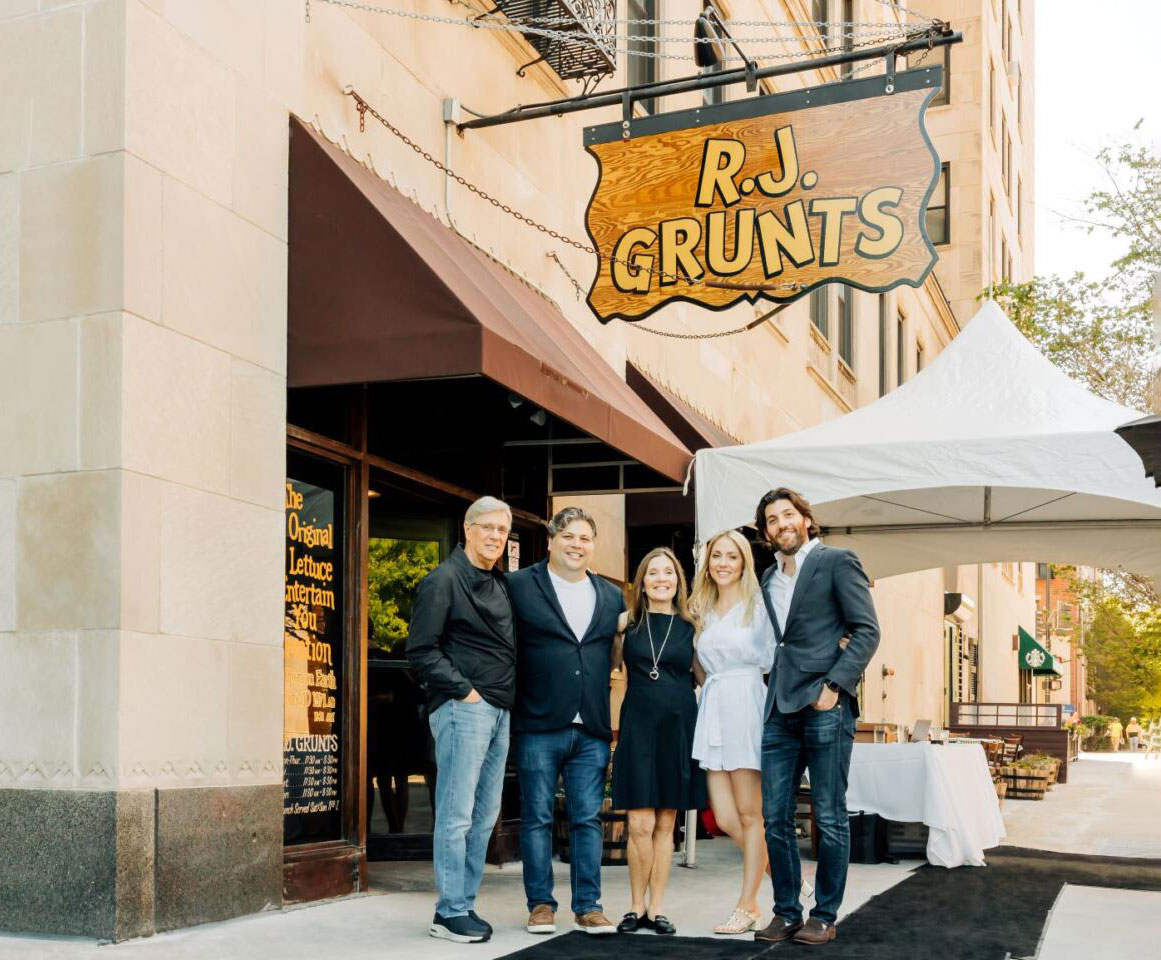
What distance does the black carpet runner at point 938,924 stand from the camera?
6.22 metres

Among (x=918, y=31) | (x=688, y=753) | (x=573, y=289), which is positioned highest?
(x=918, y=31)

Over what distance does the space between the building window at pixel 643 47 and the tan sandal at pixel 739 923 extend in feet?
27.6

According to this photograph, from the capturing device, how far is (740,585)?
6.93m

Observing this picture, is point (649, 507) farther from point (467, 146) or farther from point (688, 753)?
point (688, 753)

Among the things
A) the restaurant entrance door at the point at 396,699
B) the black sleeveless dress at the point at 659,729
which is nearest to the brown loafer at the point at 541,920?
the black sleeveless dress at the point at 659,729

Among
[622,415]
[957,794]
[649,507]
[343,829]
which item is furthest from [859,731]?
[343,829]

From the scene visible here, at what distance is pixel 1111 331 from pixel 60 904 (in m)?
23.4

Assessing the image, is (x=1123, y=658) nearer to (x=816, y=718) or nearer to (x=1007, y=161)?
(x=1007, y=161)

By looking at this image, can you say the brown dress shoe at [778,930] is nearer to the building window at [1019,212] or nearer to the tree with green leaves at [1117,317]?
the tree with green leaves at [1117,317]

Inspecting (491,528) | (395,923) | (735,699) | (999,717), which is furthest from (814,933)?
(999,717)

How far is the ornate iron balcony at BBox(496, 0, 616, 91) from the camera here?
9633 millimetres

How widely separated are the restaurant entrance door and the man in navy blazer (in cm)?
218

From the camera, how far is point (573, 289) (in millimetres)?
11141

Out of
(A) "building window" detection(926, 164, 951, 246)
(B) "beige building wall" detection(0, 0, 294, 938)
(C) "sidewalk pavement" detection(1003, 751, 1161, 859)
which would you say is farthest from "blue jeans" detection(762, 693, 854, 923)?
(A) "building window" detection(926, 164, 951, 246)
